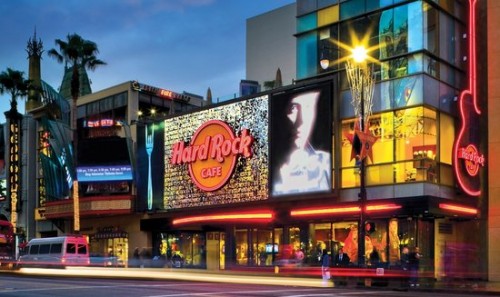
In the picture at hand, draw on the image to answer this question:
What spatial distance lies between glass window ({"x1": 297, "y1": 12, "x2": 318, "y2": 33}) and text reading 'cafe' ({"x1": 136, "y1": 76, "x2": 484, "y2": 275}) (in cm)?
353

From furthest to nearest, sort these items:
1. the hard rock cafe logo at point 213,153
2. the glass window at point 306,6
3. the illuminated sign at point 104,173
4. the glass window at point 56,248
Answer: the illuminated sign at point 104,173 < the glass window at point 56,248 < the hard rock cafe logo at point 213,153 < the glass window at point 306,6

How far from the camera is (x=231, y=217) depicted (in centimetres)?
3997

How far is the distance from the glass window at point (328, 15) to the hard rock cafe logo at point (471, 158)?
9.64 metres

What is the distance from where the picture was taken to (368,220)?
112ft

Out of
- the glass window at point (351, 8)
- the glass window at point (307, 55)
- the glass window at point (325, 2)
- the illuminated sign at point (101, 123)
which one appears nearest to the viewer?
the glass window at point (351, 8)

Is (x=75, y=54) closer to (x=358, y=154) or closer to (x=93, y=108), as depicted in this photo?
(x=93, y=108)

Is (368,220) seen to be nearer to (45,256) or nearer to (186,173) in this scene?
(186,173)

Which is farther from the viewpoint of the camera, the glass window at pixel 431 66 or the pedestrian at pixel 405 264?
the glass window at pixel 431 66

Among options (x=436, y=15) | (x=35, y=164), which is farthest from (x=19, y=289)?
(x=35, y=164)

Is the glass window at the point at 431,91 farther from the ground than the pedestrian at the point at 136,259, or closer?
farther from the ground

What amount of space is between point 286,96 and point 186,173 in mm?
9494

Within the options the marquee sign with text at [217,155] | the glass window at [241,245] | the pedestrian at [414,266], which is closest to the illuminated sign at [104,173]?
the marquee sign with text at [217,155]

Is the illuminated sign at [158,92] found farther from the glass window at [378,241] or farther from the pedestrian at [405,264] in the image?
the pedestrian at [405,264]

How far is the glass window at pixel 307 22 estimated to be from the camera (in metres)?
38.1
